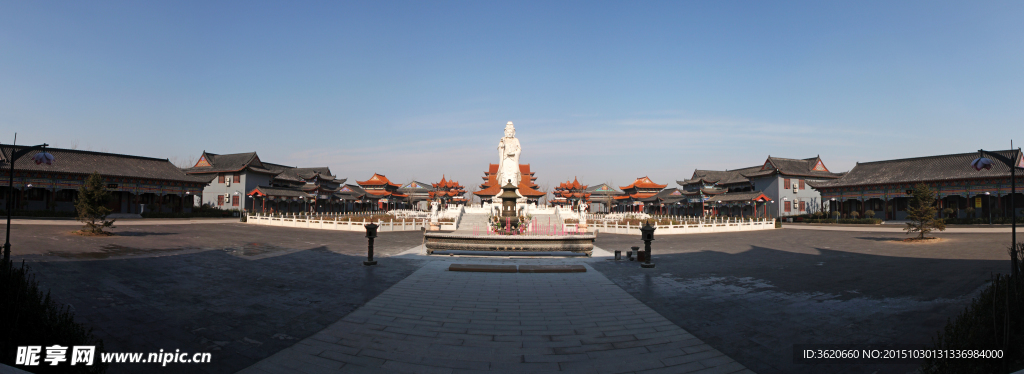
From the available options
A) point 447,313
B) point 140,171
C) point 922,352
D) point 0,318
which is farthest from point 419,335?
point 140,171

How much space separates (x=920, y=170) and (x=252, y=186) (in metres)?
67.2

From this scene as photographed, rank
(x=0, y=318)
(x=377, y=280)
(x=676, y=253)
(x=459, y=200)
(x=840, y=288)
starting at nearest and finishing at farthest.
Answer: (x=0, y=318) < (x=840, y=288) < (x=377, y=280) < (x=676, y=253) < (x=459, y=200)

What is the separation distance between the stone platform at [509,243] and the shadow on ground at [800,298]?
1.65m

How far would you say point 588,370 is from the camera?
4.38m

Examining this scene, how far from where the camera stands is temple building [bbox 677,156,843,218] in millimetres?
45000

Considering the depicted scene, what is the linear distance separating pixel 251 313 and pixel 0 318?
10.5 ft

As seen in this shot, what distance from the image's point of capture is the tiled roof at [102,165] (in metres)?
32.8

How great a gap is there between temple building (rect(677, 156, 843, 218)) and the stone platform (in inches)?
1506

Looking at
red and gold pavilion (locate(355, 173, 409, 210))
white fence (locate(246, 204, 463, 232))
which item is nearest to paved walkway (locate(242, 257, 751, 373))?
white fence (locate(246, 204, 463, 232))

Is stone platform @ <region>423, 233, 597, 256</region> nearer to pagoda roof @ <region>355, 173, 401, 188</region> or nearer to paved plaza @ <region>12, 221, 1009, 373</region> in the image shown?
paved plaza @ <region>12, 221, 1009, 373</region>

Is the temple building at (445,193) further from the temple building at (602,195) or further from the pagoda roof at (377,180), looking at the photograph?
the temple building at (602,195)

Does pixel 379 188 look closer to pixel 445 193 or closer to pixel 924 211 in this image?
pixel 445 193

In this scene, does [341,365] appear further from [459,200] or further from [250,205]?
[459,200]

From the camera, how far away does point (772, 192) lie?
150ft
